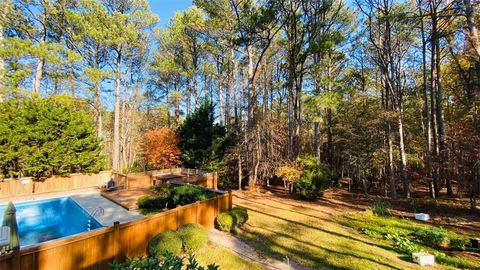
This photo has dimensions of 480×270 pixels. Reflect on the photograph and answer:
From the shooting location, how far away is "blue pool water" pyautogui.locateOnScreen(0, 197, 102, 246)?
8.30 m

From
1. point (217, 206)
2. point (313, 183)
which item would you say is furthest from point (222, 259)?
point (313, 183)

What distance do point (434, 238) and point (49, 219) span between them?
1339 cm

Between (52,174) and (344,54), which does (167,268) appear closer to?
(52,174)

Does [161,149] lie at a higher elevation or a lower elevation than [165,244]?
higher

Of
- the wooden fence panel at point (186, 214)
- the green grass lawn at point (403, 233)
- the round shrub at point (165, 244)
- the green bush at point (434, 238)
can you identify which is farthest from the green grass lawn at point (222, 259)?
the green bush at point (434, 238)

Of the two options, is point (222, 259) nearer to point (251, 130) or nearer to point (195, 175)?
point (251, 130)

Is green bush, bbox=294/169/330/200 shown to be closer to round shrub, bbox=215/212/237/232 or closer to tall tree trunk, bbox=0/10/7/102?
round shrub, bbox=215/212/237/232

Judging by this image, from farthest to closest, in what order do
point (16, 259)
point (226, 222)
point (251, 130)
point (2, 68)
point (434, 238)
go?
point (251, 130) → point (2, 68) → point (226, 222) → point (434, 238) → point (16, 259)

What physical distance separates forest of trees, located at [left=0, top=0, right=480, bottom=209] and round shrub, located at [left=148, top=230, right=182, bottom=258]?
338 inches

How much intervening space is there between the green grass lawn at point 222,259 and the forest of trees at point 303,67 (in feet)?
26.0

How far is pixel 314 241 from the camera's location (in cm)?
681

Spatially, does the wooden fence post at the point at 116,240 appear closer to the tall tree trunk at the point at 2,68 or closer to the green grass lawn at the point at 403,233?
the green grass lawn at the point at 403,233

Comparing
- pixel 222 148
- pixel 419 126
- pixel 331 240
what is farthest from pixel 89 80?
pixel 419 126

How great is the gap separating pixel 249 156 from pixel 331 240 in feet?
25.1
